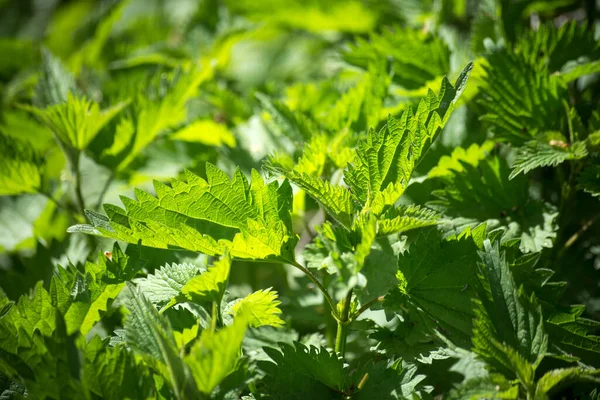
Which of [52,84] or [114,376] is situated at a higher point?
[52,84]

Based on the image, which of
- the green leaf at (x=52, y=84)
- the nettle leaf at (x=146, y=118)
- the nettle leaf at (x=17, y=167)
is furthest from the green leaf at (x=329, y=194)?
the green leaf at (x=52, y=84)

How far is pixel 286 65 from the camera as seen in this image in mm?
1999

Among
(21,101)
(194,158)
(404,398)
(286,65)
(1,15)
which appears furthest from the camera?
(1,15)

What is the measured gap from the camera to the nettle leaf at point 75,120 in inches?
45.1

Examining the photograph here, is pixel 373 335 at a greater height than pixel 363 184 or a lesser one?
lesser

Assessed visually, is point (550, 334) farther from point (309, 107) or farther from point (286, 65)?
point (286, 65)

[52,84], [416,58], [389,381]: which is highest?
[52,84]

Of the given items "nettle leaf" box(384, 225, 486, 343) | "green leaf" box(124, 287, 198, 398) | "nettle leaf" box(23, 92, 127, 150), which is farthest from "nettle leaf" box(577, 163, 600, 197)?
"nettle leaf" box(23, 92, 127, 150)

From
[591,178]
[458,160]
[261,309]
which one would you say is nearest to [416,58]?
[458,160]

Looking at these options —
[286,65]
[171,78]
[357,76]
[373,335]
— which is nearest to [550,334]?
[373,335]

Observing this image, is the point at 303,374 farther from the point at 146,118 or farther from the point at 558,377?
the point at 146,118

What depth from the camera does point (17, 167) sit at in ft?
3.89

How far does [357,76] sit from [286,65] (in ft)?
1.89

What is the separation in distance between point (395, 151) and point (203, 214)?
0.32 meters
